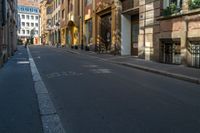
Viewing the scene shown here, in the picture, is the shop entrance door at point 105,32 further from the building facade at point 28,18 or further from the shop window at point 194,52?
the building facade at point 28,18

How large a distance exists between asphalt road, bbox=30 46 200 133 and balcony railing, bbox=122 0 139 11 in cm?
1320

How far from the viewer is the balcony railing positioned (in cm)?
2529

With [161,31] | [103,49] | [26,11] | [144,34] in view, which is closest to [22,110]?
[161,31]

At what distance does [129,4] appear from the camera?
26641mm

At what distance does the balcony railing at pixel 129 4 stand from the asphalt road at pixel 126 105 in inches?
520

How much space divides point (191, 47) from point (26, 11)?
397 feet

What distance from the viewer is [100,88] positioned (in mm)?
11047

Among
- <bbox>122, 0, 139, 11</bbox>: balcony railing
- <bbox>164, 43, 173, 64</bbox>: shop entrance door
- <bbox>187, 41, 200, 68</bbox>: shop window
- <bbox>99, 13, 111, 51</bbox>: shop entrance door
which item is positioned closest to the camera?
<bbox>187, 41, 200, 68</bbox>: shop window

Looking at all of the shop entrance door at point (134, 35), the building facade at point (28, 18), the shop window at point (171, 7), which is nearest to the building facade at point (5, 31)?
the shop window at point (171, 7)

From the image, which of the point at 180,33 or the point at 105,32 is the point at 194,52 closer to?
the point at 180,33

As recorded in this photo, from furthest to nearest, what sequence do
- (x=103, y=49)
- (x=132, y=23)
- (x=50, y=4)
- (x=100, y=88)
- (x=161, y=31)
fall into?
(x=50, y=4) → (x=103, y=49) → (x=132, y=23) → (x=161, y=31) → (x=100, y=88)

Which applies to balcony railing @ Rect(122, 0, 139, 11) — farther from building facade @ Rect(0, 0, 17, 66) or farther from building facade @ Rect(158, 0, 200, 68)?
building facade @ Rect(0, 0, 17, 66)

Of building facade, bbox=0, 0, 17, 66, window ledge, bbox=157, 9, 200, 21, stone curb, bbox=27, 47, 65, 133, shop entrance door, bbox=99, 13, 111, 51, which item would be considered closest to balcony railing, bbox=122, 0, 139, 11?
shop entrance door, bbox=99, 13, 111, 51

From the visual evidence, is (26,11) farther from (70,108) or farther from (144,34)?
(70,108)
